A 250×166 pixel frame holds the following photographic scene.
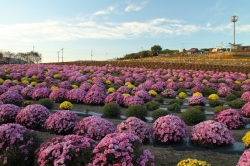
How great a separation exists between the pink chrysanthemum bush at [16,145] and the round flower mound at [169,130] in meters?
2.86

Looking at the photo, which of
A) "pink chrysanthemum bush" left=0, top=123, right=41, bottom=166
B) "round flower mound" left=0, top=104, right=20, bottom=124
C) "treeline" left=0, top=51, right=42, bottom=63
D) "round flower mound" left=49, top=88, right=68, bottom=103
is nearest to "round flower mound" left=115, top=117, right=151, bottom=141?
"pink chrysanthemum bush" left=0, top=123, right=41, bottom=166

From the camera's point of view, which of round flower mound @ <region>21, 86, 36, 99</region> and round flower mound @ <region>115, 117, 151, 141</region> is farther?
round flower mound @ <region>21, 86, 36, 99</region>

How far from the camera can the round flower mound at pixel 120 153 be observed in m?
3.94

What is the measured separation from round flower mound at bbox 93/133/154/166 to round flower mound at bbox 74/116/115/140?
2071 mm

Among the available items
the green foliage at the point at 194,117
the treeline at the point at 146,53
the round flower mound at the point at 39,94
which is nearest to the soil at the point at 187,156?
the green foliage at the point at 194,117

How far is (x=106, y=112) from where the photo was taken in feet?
31.4

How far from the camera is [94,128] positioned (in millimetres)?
6309

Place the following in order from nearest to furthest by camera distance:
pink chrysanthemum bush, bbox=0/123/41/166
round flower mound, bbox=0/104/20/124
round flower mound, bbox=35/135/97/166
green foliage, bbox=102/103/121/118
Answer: round flower mound, bbox=35/135/97/166
pink chrysanthemum bush, bbox=0/123/41/166
round flower mound, bbox=0/104/20/124
green foliage, bbox=102/103/121/118

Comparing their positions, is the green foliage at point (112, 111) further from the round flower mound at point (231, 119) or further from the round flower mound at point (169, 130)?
the round flower mound at point (231, 119)

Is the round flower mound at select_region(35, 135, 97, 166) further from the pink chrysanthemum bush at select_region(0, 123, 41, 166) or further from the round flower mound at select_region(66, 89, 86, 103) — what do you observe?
the round flower mound at select_region(66, 89, 86, 103)

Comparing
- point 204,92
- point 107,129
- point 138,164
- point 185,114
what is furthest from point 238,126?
point 204,92

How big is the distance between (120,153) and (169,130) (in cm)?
280

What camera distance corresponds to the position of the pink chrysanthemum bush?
15.6 feet

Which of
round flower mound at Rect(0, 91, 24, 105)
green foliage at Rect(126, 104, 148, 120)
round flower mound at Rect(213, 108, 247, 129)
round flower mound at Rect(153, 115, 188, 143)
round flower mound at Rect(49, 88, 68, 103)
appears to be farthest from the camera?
round flower mound at Rect(49, 88, 68, 103)
